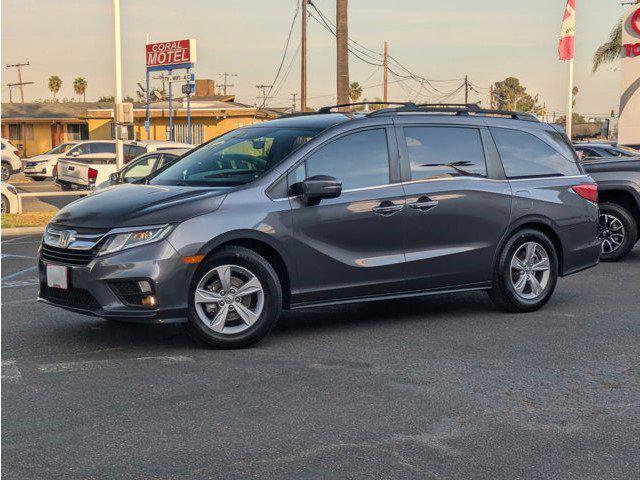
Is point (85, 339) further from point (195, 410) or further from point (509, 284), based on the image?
point (509, 284)

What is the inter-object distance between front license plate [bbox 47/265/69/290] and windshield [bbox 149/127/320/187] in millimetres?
1276

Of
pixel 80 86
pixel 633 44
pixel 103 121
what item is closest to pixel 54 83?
pixel 80 86

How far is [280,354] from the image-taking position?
709 centimetres

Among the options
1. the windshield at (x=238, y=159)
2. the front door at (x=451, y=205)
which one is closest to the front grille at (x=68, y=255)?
the windshield at (x=238, y=159)

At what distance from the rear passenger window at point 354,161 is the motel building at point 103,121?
166 feet

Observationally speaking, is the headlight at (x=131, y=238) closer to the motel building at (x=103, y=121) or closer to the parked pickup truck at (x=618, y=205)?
the parked pickup truck at (x=618, y=205)

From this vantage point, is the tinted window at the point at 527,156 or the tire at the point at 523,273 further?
the tinted window at the point at 527,156

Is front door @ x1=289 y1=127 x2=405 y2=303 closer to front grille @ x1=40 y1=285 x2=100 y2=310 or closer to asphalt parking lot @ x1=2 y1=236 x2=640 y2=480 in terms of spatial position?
asphalt parking lot @ x1=2 y1=236 x2=640 y2=480

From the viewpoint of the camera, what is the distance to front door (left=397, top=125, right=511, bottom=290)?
8133 mm

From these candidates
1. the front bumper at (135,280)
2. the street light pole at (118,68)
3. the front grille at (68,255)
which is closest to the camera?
the front bumper at (135,280)

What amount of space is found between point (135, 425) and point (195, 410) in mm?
419

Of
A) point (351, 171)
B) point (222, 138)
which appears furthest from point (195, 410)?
point (222, 138)

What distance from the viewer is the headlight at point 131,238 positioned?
6.84 meters

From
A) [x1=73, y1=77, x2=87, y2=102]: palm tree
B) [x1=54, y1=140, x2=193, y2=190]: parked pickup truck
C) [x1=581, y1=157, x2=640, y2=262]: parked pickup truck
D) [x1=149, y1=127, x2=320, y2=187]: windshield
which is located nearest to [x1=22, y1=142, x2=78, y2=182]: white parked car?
[x1=54, y1=140, x2=193, y2=190]: parked pickup truck
